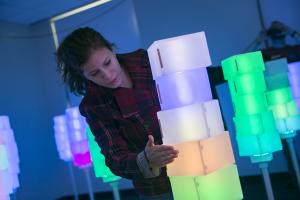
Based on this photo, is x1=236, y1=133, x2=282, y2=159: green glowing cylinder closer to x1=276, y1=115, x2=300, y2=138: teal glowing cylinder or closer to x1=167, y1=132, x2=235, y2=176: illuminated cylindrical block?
x1=276, y1=115, x2=300, y2=138: teal glowing cylinder

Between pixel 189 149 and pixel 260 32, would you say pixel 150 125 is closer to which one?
pixel 189 149

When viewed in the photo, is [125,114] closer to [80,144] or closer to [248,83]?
[248,83]

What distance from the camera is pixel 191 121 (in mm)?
1018

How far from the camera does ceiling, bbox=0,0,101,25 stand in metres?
4.72

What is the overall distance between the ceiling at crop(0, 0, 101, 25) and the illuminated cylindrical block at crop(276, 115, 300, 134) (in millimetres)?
3405

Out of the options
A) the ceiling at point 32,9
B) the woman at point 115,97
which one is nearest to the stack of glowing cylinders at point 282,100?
the woman at point 115,97

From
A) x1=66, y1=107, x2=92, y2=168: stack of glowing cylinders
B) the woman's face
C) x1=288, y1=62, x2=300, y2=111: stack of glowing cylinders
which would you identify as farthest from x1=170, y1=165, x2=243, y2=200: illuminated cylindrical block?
x1=66, y1=107, x2=92, y2=168: stack of glowing cylinders

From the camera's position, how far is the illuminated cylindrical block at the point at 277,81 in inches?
96.3

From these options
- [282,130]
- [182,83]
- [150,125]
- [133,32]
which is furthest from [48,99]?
[182,83]

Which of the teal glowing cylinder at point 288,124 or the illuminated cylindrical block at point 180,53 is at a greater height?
the illuminated cylindrical block at point 180,53

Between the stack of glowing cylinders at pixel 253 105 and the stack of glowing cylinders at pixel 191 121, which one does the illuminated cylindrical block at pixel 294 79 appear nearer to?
the stack of glowing cylinders at pixel 253 105

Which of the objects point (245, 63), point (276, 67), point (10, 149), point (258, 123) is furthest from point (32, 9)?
point (258, 123)

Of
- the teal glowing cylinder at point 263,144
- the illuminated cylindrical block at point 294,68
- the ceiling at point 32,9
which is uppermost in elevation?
the ceiling at point 32,9

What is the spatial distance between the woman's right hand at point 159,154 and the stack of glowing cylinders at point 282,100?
160 centimetres
